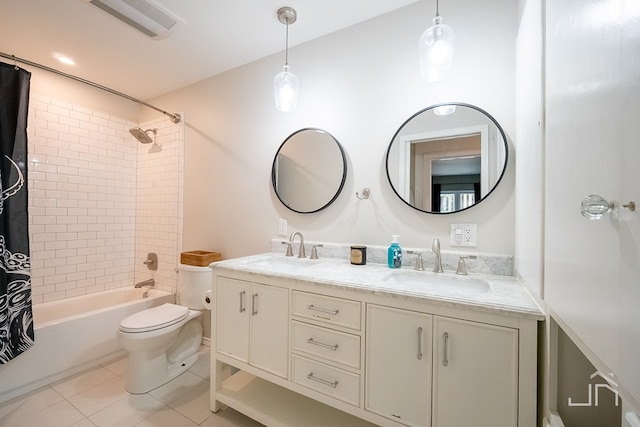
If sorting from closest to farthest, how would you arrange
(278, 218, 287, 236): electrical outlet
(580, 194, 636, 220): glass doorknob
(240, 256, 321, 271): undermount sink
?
(580, 194, 636, 220): glass doorknob < (240, 256, 321, 271): undermount sink < (278, 218, 287, 236): electrical outlet

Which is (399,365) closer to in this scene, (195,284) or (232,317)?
(232,317)

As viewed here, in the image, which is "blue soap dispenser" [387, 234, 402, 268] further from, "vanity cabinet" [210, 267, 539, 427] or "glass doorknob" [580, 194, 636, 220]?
"glass doorknob" [580, 194, 636, 220]

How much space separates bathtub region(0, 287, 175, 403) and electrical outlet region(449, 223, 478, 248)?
106 inches

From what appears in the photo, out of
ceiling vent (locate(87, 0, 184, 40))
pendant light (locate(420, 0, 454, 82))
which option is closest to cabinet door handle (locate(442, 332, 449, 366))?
pendant light (locate(420, 0, 454, 82))

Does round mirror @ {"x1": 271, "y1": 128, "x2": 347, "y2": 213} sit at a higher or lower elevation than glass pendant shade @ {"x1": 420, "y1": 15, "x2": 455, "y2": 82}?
lower

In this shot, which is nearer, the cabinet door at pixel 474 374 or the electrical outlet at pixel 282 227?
the cabinet door at pixel 474 374

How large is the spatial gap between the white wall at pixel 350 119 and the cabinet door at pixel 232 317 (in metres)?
0.62

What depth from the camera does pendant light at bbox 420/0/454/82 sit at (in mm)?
1250

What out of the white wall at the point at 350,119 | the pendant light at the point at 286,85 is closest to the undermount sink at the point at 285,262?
the white wall at the point at 350,119

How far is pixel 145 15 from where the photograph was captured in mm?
1651

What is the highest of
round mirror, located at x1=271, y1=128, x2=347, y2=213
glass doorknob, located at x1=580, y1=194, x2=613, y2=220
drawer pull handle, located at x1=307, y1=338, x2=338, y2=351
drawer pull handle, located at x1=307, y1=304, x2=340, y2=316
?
round mirror, located at x1=271, y1=128, x2=347, y2=213

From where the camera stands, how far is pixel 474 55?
1470 millimetres

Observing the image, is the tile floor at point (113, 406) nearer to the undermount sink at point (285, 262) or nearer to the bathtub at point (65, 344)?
the bathtub at point (65, 344)

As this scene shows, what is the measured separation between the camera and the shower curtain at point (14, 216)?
71.6 inches
